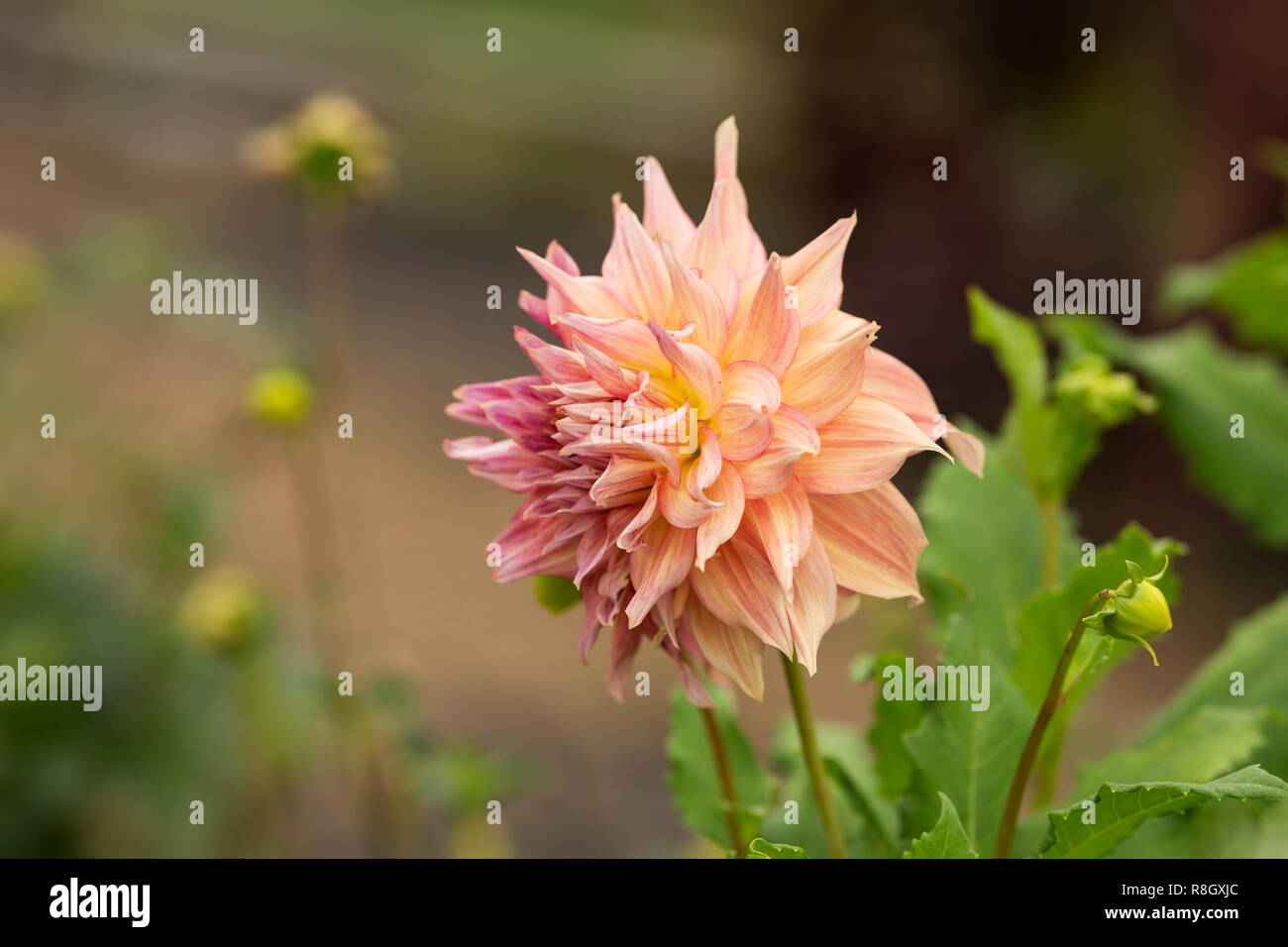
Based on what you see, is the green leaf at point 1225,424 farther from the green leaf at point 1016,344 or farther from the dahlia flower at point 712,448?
the dahlia flower at point 712,448

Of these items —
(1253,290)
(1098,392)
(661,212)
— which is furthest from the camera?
(1253,290)

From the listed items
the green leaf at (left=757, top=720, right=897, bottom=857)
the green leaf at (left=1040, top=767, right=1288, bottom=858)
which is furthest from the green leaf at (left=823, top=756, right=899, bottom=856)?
the green leaf at (left=1040, top=767, right=1288, bottom=858)

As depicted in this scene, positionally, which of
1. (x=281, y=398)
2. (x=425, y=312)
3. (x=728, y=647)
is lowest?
(x=728, y=647)

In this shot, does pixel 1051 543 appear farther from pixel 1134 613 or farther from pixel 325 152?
pixel 325 152

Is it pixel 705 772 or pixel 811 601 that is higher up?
pixel 811 601

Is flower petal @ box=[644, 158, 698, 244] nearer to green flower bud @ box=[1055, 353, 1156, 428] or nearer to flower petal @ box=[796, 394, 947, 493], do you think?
flower petal @ box=[796, 394, 947, 493]

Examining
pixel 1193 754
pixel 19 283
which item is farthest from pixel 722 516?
pixel 19 283

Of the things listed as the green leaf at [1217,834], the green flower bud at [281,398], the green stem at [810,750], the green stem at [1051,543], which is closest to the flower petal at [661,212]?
the green stem at [810,750]

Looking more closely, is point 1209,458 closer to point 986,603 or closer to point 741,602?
point 986,603
